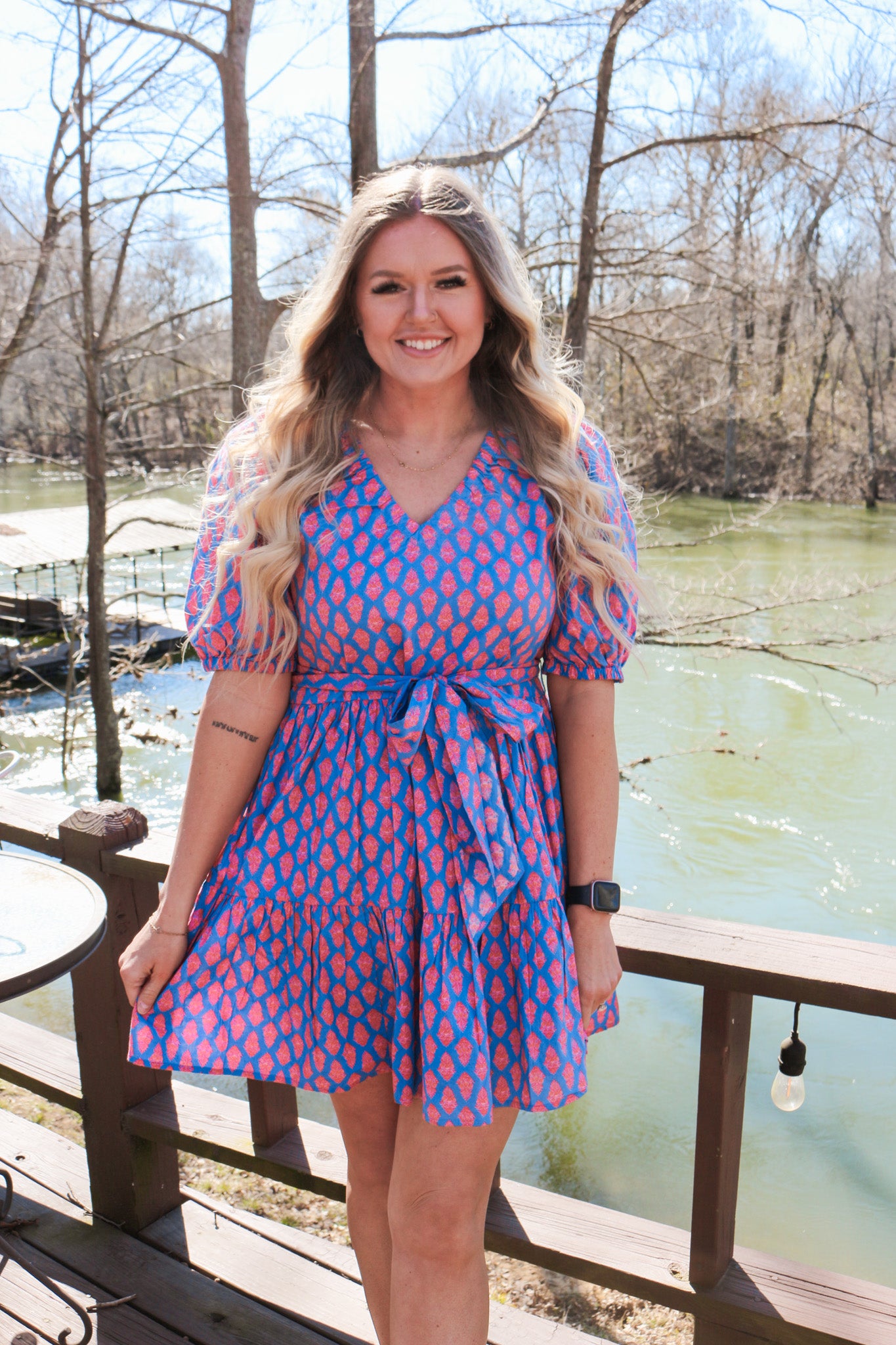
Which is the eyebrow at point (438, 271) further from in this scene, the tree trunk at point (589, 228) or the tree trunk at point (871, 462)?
the tree trunk at point (871, 462)

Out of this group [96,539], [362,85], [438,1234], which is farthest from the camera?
[96,539]

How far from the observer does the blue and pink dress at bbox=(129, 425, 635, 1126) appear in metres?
1.26

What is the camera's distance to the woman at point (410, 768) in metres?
1.26

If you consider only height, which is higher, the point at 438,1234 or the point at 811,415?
the point at 811,415

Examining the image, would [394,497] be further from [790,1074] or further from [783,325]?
[783,325]

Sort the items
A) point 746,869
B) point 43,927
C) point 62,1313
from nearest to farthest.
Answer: point 43,927 < point 62,1313 < point 746,869

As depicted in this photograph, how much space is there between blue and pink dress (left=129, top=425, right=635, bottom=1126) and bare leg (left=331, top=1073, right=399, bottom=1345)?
0.19 ft

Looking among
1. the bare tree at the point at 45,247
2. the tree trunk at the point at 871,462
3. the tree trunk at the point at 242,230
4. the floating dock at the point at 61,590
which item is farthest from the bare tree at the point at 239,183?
the tree trunk at the point at 871,462

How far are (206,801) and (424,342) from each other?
25.0 inches

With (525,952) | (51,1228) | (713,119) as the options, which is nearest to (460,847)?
(525,952)

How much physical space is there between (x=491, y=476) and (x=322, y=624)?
29 centimetres

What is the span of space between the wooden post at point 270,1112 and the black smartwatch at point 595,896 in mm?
615

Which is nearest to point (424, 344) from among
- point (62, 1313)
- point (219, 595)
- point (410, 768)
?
point (219, 595)

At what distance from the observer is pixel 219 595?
4.50 feet
